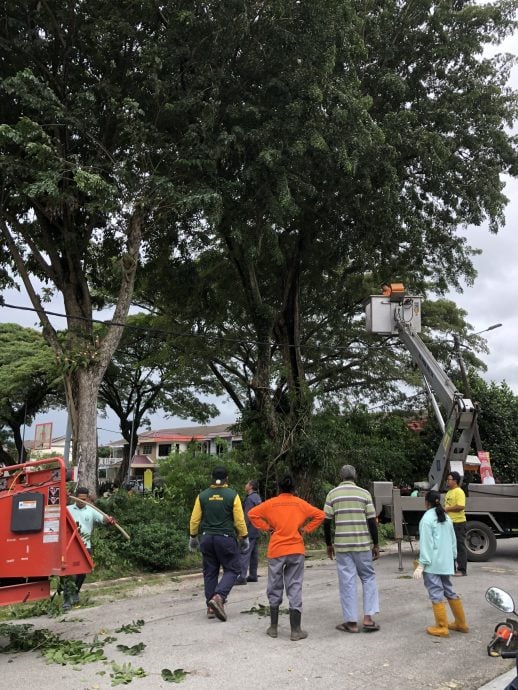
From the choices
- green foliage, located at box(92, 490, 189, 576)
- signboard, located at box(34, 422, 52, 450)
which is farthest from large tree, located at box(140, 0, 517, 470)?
signboard, located at box(34, 422, 52, 450)

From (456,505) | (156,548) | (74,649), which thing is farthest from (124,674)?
(156,548)

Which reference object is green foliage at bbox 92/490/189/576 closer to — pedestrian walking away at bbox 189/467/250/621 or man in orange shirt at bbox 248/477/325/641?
pedestrian walking away at bbox 189/467/250/621

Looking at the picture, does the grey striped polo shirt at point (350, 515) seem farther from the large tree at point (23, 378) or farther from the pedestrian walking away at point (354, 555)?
the large tree at point (23, 378)

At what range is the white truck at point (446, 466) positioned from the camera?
11.4 meters

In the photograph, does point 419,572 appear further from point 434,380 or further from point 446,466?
point 434,380

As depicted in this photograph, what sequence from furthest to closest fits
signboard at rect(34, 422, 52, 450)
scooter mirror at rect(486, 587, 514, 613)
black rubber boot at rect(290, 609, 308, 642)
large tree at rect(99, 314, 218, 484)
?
signboard at rect(34, 422, 52, 450)
large tree at rect(99, 314, 218, 484)
black rubber boot at rect(290, 609, 308, 642)
scooter mirror at rect(486, 587, 514, 613)

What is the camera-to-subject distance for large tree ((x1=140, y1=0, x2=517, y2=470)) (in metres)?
12.2

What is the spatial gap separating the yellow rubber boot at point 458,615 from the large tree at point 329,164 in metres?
8.07

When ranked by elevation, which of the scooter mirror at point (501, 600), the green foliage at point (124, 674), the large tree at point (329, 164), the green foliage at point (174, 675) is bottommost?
the green foliage at point (124, 674)

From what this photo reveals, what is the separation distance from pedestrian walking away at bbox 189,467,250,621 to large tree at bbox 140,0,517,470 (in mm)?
6361

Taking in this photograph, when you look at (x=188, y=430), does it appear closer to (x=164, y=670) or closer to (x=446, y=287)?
(x=446, y=287)

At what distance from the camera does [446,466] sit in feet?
37.6

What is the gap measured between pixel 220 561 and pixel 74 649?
1.88 m

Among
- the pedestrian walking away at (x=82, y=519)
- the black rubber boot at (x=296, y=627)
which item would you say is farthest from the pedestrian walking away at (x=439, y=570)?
the pedestrian walking away at (x=82, y=519)
